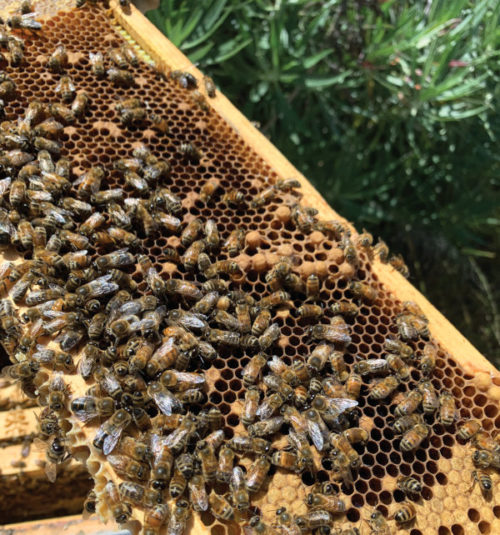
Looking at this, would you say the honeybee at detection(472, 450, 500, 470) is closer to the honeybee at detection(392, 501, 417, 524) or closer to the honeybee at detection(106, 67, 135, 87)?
the honeybee at detection(392, 501, 417, 524)

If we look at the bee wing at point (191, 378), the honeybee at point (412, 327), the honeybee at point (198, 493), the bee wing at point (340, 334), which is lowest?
the honeybee at point (198, 493)

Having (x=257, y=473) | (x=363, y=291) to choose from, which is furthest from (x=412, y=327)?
(x=257, y=473)

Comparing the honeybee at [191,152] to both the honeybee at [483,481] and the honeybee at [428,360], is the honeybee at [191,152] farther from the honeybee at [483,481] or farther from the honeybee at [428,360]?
the honeybee at [483,481]

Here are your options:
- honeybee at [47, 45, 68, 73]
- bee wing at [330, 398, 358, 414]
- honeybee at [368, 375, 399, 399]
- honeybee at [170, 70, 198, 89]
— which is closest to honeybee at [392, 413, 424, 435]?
honeybee at [368, 375, 399, 399]

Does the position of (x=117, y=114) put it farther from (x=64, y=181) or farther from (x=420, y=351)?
(x=420, y=351)

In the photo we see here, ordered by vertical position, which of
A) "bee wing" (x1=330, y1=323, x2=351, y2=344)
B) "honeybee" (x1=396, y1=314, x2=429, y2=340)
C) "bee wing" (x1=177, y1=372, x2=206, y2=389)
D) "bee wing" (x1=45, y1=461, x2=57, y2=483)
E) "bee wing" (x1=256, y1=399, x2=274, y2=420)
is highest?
"honeybee" (x1=396, y1=314, x2=429, y2=340)

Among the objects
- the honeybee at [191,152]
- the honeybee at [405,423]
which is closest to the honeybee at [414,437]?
the honeybee at [405,423]
